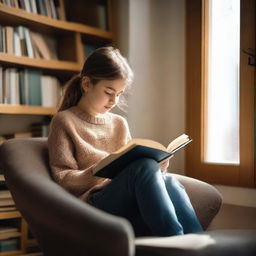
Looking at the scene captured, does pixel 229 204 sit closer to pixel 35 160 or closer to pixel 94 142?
pixel 94 142

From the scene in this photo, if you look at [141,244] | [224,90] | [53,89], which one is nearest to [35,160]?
[141,244]

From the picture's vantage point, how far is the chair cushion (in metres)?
1.09

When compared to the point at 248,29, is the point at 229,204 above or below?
below

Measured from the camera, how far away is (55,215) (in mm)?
1052

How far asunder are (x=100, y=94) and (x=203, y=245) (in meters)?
0.69

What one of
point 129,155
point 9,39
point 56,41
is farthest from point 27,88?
point 129,155

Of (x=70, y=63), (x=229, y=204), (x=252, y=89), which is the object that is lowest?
(x=229, y=204)

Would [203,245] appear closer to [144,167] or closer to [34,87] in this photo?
[144,167]

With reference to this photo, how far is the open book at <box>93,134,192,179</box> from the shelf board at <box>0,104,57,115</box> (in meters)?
0.93

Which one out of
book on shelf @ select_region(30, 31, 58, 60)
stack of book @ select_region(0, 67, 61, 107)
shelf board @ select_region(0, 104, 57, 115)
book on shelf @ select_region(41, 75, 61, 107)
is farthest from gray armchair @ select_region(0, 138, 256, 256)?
book on shelf @ select_region(30, 31, 58, 60)

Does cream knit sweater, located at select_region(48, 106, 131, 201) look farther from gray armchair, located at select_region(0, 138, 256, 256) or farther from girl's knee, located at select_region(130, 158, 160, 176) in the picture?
girl's knee, located at select_region(130, 158, 160, 176)

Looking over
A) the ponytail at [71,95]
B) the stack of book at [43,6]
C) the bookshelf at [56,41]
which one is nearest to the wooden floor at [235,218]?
the ponytail at [71,95]

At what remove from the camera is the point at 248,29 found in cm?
211

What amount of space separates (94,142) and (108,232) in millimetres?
705
